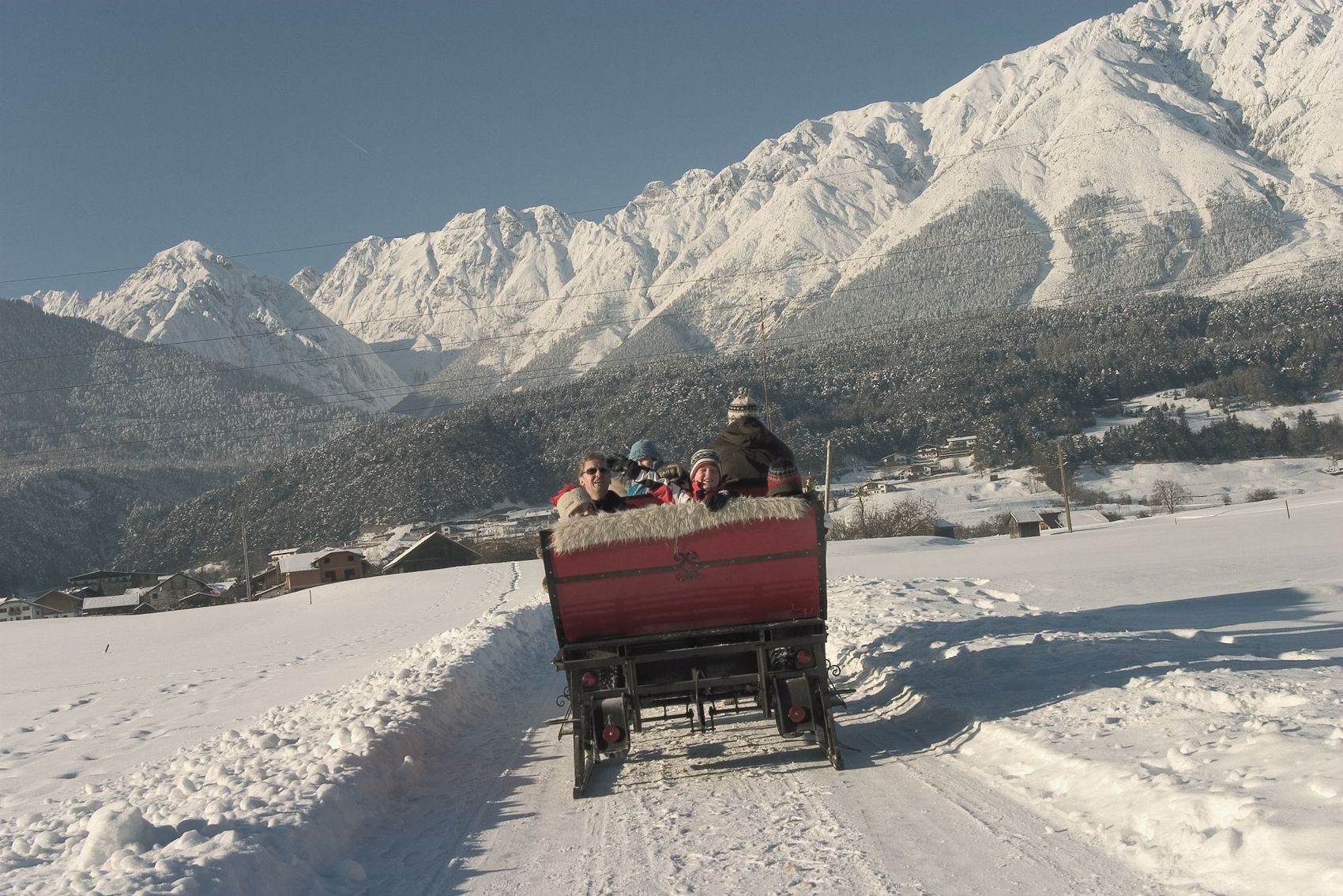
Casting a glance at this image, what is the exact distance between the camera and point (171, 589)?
97375mm

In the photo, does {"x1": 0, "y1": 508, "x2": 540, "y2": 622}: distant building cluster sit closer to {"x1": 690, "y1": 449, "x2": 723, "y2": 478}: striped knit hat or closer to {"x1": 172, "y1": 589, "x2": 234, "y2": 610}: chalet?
{"x1": 172, "y1": 589, "x2": 234, "y2": 610}: chalet

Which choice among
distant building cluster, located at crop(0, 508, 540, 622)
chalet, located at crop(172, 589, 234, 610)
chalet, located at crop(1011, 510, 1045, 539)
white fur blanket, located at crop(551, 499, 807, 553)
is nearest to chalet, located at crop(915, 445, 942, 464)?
chalet, located at crop(1011, 510, 1045, 539)

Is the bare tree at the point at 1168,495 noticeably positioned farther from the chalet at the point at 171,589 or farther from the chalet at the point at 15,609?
the chalet at the point at 15,609

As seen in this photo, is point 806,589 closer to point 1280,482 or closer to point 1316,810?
point 1316,810

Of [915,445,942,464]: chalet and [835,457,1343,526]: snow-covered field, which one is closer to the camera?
[835,457,1343,526]: snow-covered field

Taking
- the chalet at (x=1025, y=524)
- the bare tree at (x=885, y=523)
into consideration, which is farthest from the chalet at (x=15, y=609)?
the chalet at (x=1025, y=524)

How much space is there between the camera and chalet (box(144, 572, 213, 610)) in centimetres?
9350

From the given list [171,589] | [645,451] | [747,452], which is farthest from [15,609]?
[747,452]

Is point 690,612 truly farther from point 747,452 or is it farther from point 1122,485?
point 1122,485

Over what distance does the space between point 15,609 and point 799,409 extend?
224ft

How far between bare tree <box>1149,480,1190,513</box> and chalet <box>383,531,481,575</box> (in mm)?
57166

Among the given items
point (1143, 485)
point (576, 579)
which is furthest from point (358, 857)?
point (1143, 485)

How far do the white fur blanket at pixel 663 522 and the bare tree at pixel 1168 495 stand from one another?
91.7 m

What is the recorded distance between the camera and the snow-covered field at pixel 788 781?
580 centimetres
